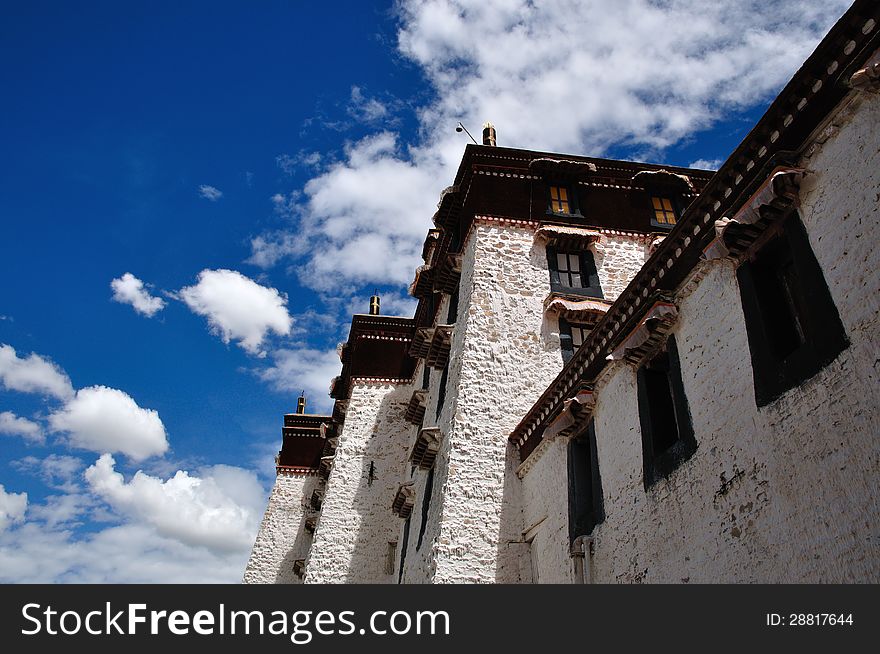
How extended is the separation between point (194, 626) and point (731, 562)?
→ 15.4 ft

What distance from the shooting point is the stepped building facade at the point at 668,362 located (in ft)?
16.7

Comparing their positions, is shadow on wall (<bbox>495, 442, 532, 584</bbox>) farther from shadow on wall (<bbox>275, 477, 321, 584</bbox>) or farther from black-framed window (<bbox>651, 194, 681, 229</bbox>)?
shadow on wall (<bbox>275, 477, 321, 584</bbox>)

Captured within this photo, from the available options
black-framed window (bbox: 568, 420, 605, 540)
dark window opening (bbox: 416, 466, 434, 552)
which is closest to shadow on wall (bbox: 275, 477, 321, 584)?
dark window opening (bbox: 416, 466, 434, 552)

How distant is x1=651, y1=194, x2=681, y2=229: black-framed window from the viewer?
17.1 m

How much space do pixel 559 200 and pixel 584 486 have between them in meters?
9.38

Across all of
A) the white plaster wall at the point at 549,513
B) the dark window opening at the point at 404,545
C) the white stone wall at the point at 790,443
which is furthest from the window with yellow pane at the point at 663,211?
the dark window opening at the point at 404,545

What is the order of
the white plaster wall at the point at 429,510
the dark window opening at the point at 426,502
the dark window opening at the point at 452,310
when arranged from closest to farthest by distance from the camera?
the white plaster wall at the point at 429,510 < the dark window opening at the point at 426,502 < the dark window opening at the point at 452,310

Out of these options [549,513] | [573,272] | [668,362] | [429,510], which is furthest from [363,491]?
[668,362]

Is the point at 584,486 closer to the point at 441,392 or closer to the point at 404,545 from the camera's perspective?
the point at 441,392

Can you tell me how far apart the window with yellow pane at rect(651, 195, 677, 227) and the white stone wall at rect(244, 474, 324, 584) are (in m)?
17.1

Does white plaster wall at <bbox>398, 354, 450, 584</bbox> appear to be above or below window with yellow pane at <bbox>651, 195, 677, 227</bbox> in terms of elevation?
below

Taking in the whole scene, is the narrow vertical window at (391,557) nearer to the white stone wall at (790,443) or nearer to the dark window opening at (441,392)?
the dark window opening at (441,392)

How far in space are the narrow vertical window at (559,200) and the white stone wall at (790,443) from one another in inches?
375

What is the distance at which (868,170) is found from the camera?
5.12m
